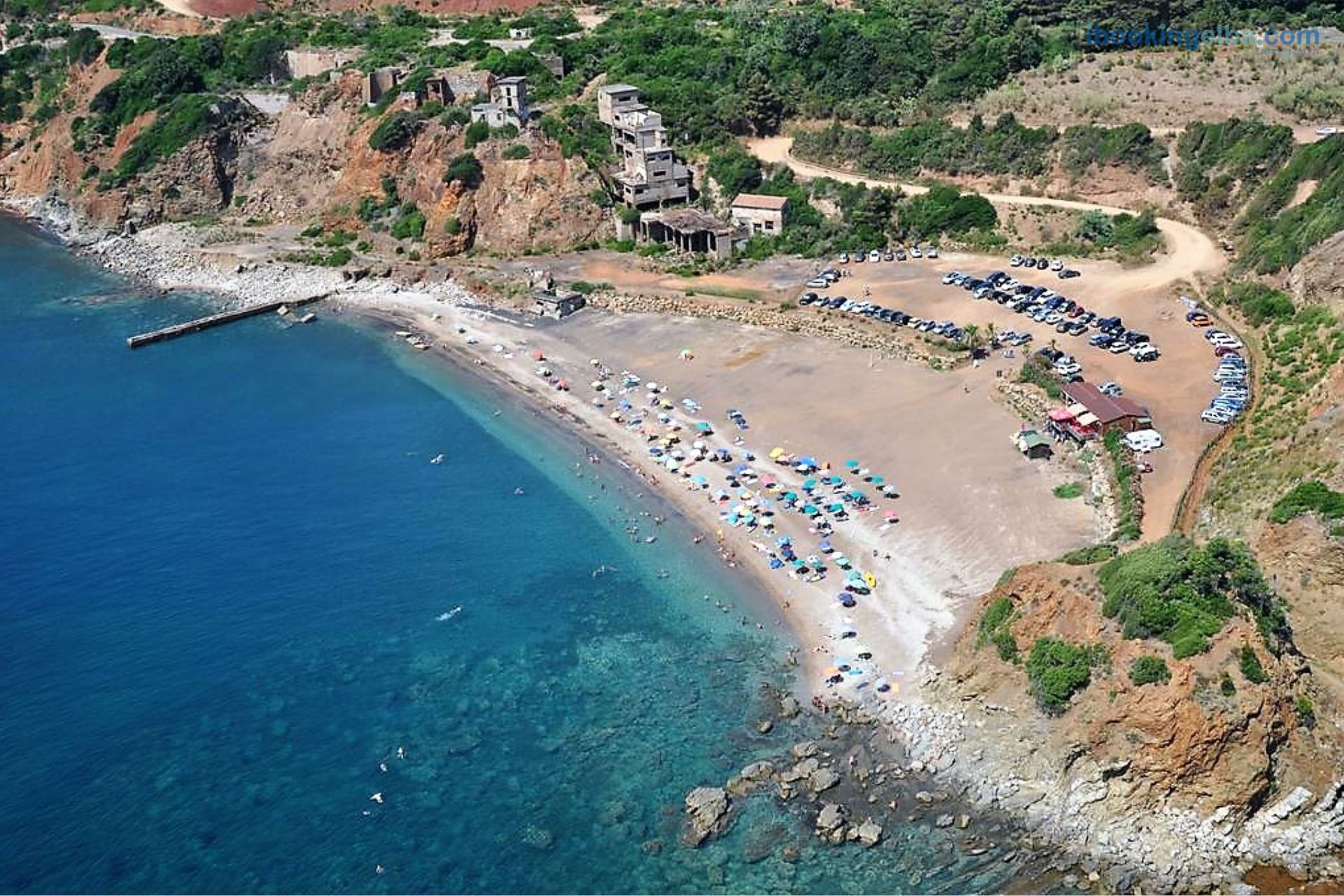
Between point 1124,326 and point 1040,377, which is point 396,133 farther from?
point 1124,326

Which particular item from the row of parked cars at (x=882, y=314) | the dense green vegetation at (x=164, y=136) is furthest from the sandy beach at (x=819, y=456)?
the dense green vegetation at (x=164, y=136)

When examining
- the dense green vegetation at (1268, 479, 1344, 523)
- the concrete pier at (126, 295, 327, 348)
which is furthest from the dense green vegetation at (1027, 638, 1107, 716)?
the concrete pier at (126, 295, 327, 348)

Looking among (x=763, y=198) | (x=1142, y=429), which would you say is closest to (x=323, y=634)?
(x=1142, y=429)

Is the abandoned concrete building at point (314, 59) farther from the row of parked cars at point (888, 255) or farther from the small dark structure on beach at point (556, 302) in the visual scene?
the row of parked cars at point (888, 255)

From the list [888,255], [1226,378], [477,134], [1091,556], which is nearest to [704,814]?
[1091,556]

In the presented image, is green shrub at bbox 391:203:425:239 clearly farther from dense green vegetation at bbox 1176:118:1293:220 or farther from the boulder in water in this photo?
the boulder in water

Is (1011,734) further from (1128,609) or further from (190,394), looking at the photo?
(190,394)

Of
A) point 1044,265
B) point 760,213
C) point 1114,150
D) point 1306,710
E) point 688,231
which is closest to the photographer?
point 1306,710
